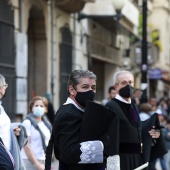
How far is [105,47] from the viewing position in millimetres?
24297

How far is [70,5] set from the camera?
17.2m

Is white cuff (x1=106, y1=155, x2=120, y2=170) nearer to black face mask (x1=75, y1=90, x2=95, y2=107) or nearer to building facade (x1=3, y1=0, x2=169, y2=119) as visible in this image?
black face mask (x1=75, y1=90, x2=95, y2=107)

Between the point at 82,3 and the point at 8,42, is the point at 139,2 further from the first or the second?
the point at 8,42

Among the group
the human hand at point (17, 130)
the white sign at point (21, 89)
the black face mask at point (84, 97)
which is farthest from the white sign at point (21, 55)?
the black face mask at point (84, 97)

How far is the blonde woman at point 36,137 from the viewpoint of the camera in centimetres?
771

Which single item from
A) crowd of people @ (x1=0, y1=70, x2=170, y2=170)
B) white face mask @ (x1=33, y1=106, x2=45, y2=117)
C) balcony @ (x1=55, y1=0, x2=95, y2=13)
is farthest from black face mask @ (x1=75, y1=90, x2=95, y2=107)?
balcony @ (x1=55, y1=0, x2=95, y2=13)

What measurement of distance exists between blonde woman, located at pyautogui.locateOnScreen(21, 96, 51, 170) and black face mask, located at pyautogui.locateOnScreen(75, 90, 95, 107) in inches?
112

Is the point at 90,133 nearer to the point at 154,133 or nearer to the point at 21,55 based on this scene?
the point at 154,133

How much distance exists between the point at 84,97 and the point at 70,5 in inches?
491

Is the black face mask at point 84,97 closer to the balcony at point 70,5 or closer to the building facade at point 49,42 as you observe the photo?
the building facade at point 49,42

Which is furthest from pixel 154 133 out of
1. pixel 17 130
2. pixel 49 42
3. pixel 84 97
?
pixel 49 42

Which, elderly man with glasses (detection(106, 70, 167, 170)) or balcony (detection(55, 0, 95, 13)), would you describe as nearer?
elderly man with glasses (detection(106, 70, 167, 170))

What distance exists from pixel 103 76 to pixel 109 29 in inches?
108

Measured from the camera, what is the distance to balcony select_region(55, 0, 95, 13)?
54.7 feet
